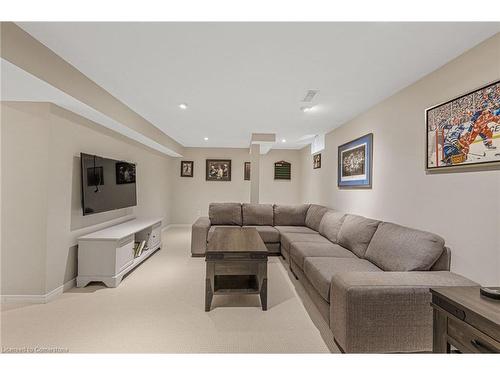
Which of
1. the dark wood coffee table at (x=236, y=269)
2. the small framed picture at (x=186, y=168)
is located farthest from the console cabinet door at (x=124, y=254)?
the small framed picture at (x=186, y=168)

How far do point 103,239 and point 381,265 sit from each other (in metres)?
2.99

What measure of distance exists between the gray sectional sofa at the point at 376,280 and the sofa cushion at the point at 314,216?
889 millimetres

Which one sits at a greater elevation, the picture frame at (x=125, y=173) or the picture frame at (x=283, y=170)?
the picture frame at (x=283, y=170)

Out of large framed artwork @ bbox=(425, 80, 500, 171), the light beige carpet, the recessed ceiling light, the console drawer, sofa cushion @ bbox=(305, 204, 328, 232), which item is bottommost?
the light beige carpet

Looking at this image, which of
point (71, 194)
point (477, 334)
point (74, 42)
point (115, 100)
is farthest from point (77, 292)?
point (477, 334)

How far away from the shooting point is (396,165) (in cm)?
255

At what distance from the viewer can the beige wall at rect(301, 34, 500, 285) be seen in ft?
5.18

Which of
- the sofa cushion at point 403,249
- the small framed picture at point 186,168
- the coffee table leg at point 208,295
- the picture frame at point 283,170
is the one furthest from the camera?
the picture frame at point 283,170

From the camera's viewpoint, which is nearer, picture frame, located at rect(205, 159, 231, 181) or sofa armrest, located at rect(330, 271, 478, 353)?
sofa armrest, located at rect(330, 271, 478, 353)

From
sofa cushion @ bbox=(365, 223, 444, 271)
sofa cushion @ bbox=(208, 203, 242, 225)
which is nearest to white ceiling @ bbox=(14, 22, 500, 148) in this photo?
sofa cushion @ bbox=(365, 223, 444, 271)

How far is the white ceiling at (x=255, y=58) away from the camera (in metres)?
1.53

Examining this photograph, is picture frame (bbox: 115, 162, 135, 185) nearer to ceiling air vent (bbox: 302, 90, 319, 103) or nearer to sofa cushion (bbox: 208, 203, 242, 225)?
sofa cushion (bbox: 208, 203, 242, 225)

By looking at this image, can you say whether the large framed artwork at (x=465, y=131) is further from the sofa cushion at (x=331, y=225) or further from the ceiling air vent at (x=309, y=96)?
the sofa cushion at (x=331, y=225)
